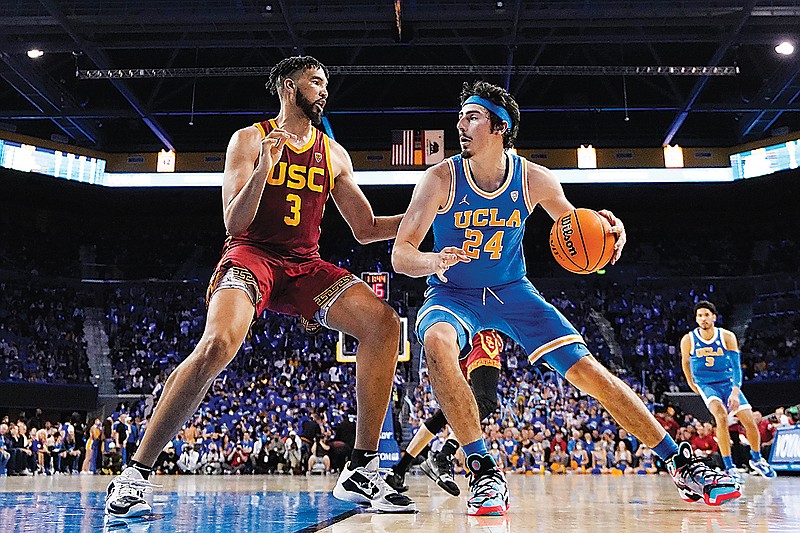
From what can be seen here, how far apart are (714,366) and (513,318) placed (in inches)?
189

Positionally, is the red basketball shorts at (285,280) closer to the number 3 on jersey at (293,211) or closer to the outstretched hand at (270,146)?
the number 3 on jersey at (293,211)

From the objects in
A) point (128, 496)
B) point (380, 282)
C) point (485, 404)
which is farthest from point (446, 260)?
point (380, 282)

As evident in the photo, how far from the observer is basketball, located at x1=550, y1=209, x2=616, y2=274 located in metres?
3.53

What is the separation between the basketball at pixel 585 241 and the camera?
3.53 m

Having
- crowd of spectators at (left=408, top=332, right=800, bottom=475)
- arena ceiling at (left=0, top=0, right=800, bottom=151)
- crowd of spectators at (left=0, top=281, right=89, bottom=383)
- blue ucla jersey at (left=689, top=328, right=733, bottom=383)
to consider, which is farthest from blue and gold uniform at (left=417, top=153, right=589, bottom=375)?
crowd of spectators at (left=0, top=281, right=89, bottom=383)

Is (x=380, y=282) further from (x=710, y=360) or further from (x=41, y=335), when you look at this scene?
(x=41, y=335)

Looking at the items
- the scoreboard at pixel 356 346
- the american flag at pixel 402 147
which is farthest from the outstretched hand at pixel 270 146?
the american flag at pixel 402 147

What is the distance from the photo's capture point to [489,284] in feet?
12.6

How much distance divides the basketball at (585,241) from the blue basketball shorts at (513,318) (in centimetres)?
27

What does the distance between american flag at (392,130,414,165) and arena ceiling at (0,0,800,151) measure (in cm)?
91

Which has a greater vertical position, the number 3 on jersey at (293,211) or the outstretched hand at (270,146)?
the outstretched hand at (270,146)

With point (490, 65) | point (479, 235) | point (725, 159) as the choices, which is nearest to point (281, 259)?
point (479, 235)

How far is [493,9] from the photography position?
13203 mm

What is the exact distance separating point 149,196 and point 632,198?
14.7m
